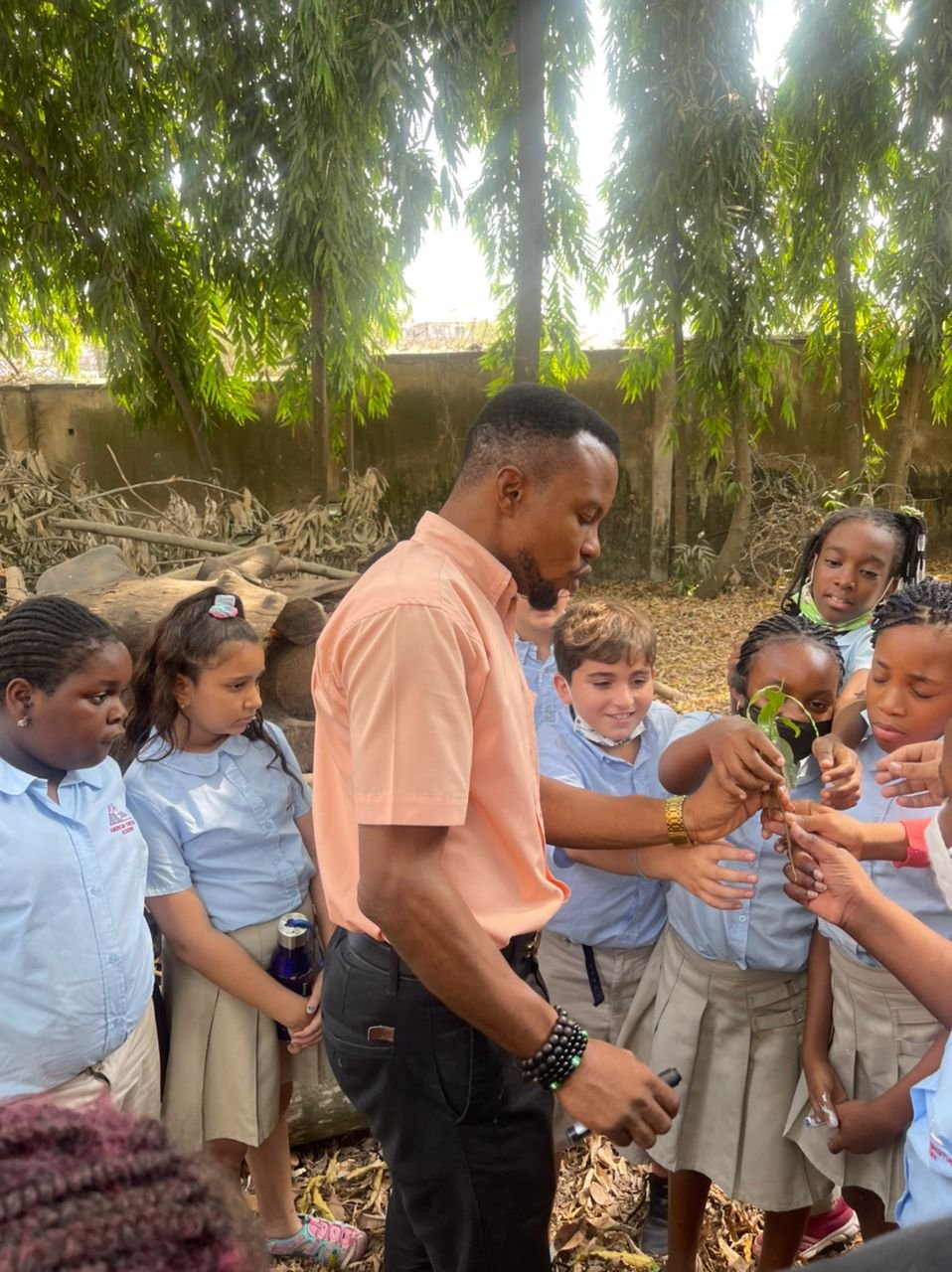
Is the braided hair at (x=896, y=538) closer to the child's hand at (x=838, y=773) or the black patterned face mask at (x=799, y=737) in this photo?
Result: the black patterned face mask at (x=799, y=737)

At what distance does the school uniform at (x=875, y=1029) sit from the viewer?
174 centimetres

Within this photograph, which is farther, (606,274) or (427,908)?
(606,274)

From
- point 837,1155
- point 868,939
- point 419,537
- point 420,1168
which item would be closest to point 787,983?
point 837,1155

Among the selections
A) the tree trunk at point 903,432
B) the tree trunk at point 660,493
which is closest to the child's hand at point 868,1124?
the tree trunk at point 903,432

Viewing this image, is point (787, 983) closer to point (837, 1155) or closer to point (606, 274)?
point (837, 1155)

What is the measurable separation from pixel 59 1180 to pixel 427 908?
778mm

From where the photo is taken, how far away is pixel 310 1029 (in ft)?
6.80

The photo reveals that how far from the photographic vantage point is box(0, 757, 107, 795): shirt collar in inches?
67.8

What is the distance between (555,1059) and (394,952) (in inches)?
11.5

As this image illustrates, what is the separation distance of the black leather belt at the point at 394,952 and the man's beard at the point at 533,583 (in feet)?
1.79

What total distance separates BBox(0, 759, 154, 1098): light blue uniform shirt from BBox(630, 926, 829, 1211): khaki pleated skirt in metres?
1.12

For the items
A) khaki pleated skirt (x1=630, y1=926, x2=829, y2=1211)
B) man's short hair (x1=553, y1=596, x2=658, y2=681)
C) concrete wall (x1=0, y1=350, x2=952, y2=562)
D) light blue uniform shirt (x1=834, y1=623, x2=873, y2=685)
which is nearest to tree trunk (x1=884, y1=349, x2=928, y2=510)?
concrete wall (x1=0, y1=350, x2=952, y2=562)

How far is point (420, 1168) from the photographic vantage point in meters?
1.50

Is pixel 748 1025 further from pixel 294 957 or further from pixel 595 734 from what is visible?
pixel 294 957
